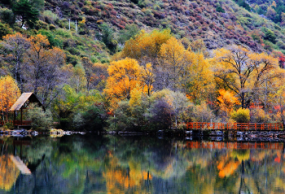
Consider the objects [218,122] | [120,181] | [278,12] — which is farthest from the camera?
[278,12]

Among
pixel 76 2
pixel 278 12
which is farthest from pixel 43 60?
pixel 278 12

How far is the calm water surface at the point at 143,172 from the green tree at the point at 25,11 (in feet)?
165

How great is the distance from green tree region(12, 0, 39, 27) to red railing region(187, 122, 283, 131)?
44.9 m

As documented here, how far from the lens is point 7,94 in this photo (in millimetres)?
41906

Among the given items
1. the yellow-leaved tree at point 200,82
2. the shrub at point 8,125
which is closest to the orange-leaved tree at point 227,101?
the yellow-leaved tree at point 200,82

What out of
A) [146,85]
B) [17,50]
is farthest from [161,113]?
[17,50]

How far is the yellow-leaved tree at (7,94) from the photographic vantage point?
136 ft

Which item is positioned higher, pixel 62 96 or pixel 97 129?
pixel 62 96

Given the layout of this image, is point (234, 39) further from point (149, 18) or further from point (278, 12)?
point (278, 12)

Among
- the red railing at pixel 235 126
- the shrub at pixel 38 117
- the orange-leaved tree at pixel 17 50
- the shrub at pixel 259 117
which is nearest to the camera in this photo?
the red railing at pixel 235 126

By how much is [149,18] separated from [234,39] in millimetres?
27770

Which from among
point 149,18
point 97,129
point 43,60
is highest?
point 149,18

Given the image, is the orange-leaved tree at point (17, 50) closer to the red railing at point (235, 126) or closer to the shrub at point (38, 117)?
the shrub at point (38, 117)

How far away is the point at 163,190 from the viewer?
13.1 meters
